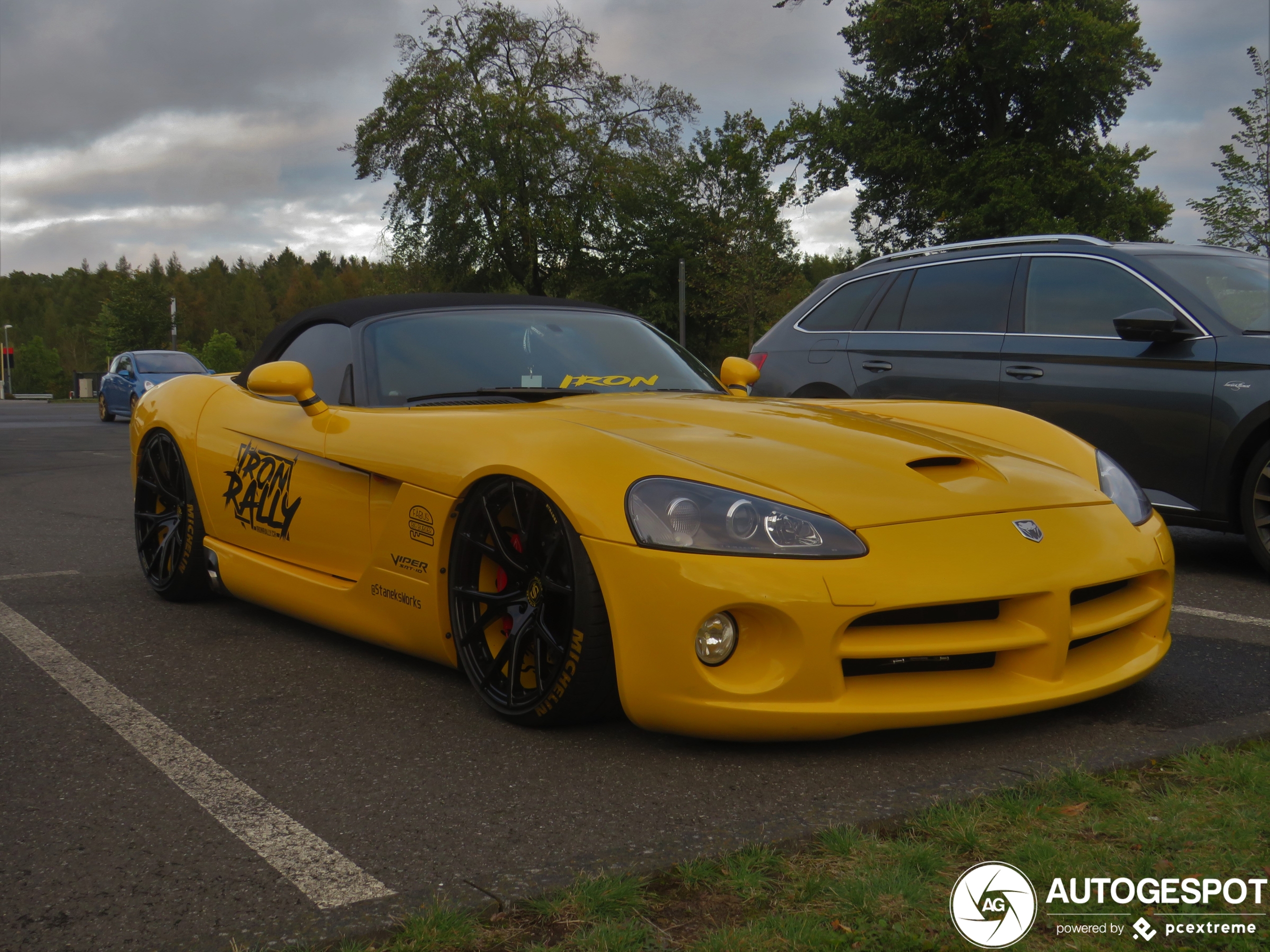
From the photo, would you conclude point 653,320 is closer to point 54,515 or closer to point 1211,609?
point 54,515

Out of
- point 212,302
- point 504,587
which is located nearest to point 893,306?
point 504,587

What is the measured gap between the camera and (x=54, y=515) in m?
7.67

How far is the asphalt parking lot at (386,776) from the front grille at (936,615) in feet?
1.03

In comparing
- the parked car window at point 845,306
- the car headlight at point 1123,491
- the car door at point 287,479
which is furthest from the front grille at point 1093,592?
the parked car window at point 845,306

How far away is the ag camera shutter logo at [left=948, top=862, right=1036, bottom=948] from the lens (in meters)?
1.85

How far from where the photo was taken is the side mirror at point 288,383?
12.2 feet

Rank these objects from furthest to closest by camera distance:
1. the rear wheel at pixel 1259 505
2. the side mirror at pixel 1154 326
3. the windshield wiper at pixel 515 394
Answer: the side mirror at pixel 1154 326 → the rear wheel at pixel 1259 505 → the windshield wiper at pixel 515 394

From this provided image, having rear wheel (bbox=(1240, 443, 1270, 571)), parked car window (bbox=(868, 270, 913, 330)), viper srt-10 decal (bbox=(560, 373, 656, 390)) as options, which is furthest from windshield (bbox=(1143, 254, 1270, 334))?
viper srt-10 decal (bbox=(560, 373, 656, 390))

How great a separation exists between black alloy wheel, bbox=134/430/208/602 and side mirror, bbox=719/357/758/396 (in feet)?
6.97

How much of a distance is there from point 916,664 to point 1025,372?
3526 millimetres

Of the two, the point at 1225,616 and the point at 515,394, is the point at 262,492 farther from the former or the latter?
the point at 1225,616

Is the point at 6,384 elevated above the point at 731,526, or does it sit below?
below

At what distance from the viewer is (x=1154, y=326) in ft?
17.0

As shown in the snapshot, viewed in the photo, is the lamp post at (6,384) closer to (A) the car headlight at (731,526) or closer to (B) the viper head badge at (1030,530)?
(A) the car headlight at (731,526)
